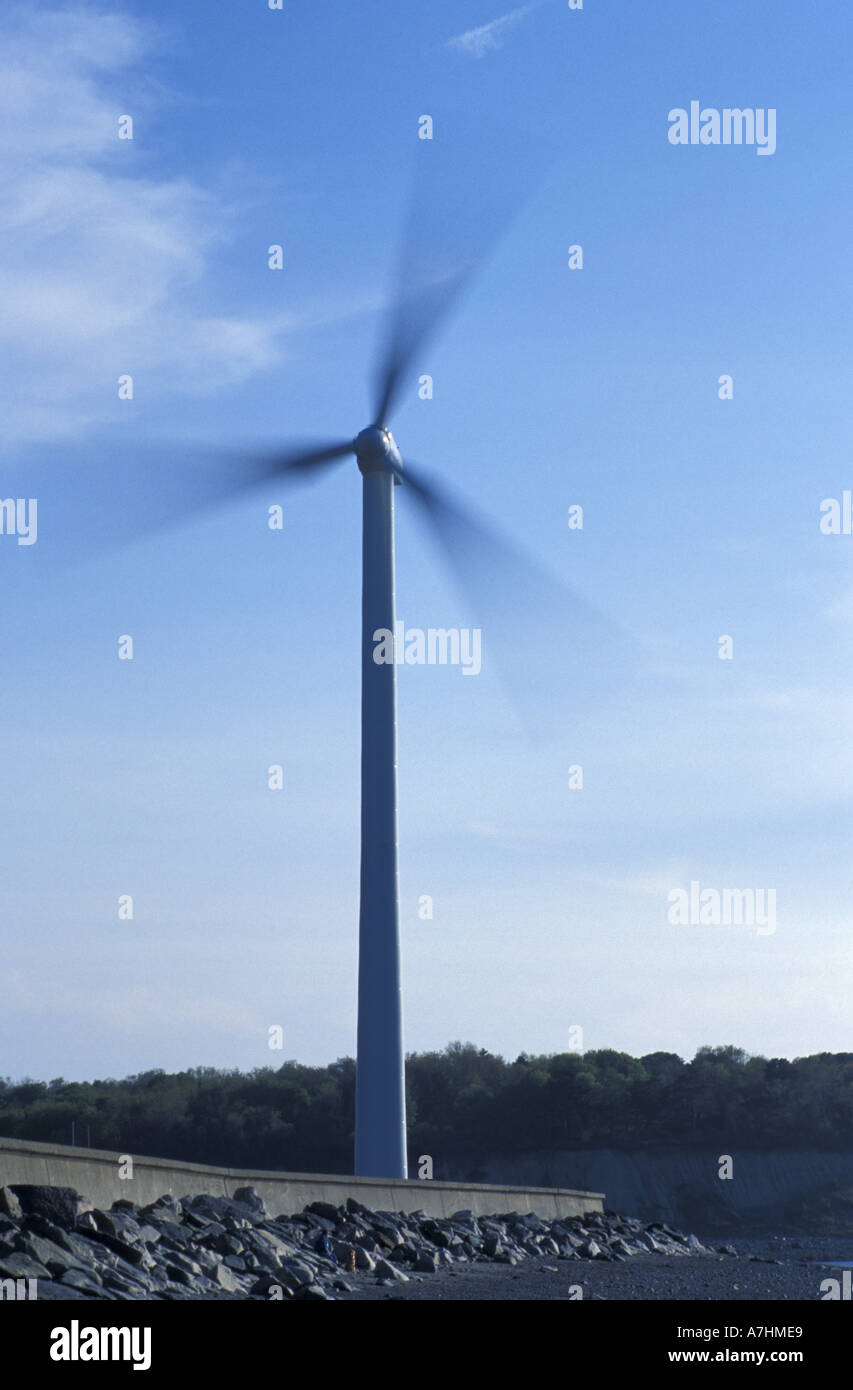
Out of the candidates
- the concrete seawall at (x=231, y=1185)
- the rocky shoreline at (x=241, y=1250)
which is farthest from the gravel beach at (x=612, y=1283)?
the concrete seawall at (x=231, y=1185)

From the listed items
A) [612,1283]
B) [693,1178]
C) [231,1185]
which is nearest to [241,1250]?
[231,1185]

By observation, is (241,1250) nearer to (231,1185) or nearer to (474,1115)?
(231,1185)

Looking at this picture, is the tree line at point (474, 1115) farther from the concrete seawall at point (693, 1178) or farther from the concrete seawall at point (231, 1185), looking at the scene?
the concrete seawall at point (231, 1185)

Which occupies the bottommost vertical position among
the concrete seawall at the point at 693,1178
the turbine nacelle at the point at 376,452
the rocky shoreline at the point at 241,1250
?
the concrete seawall at the point at 693,1178

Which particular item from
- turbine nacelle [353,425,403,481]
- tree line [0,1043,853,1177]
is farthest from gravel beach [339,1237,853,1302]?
tree line [0,1043,853,1177]
